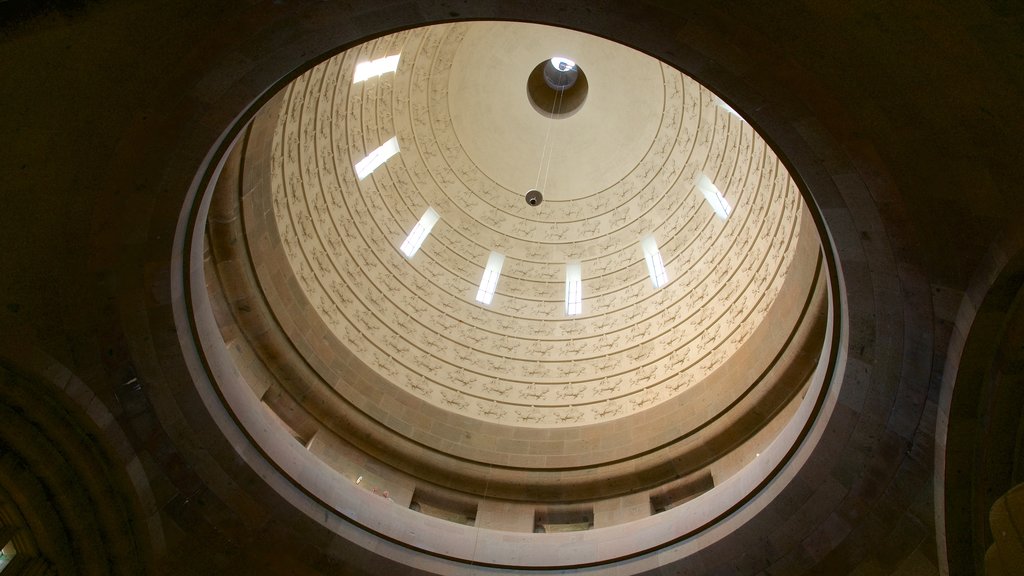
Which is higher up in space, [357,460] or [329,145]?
[329,145]

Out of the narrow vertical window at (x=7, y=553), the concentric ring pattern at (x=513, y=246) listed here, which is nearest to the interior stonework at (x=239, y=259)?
the narrow vertical window at (x=7, y=553)

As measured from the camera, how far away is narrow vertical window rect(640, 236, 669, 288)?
14516mm

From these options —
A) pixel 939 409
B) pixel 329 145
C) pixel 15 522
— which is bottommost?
pixel 15 522

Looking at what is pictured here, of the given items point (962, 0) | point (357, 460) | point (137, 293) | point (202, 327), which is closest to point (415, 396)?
point (357, 460)

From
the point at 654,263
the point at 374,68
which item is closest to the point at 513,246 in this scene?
the point at 654,263

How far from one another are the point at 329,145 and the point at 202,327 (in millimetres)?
5885

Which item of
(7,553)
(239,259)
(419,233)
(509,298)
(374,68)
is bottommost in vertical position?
(7,553)

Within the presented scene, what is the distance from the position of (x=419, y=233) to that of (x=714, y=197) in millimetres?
6863

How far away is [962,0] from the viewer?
511cm

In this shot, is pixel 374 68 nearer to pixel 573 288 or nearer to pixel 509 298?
pixel 509 298

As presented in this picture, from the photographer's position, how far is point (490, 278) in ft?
51.4

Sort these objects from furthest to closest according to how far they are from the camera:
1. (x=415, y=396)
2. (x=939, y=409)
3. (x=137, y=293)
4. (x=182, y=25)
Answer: (x=415, y=396) → (x=137, y=293) → (x=939, y=409) → (x=182, y=25)

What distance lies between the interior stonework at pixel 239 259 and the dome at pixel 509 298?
0.20 metres

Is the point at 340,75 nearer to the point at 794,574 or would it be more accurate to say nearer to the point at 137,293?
the point at 137,293
